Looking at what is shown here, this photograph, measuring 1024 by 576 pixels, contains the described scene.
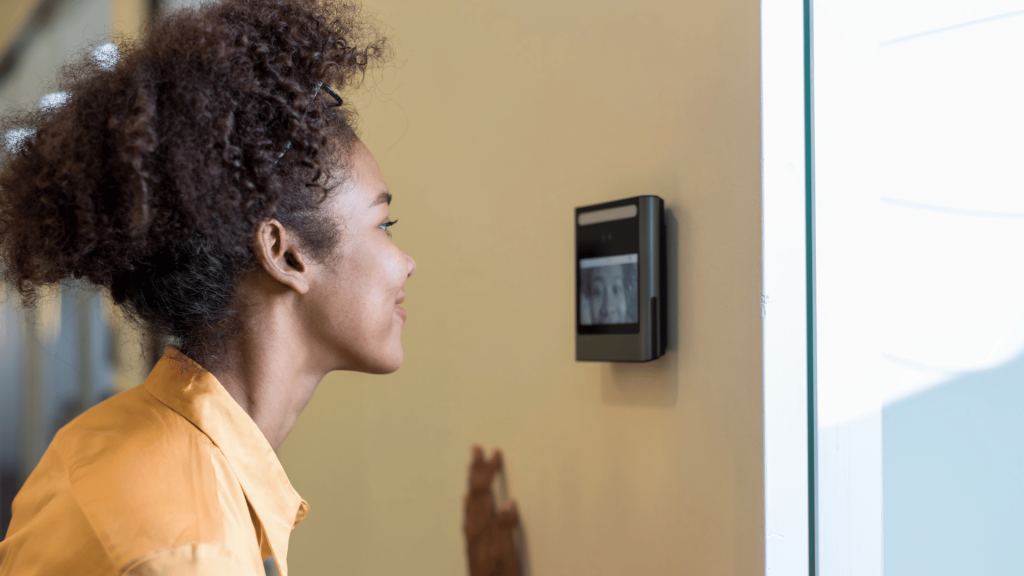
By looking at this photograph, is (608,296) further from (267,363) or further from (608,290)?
(267,363)

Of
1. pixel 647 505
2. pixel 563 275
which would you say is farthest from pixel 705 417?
pixel 563 275

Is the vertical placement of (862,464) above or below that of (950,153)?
below

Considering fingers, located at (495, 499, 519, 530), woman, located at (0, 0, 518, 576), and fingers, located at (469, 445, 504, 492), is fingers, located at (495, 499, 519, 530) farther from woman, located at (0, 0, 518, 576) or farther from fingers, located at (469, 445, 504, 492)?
woman, located at (0, 0, 518, 576)

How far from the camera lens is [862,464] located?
0.70 meters

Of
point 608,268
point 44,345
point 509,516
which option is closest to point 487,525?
point 509,516

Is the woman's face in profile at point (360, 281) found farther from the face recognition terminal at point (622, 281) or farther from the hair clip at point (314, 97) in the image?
the face recognition terminal at point (622, 281)

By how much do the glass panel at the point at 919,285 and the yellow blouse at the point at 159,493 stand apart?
57 cm

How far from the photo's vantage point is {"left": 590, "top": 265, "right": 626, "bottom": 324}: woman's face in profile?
85 centimetres

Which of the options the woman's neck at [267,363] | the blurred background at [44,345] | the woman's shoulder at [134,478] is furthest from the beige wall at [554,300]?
the blurred background at [44,345]

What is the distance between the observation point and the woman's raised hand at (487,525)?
1059mm

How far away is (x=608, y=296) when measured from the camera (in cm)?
87

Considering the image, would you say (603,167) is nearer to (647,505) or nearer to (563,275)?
(563,275)

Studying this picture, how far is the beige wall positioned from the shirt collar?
390 millimetres

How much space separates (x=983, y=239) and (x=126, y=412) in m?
0.81
